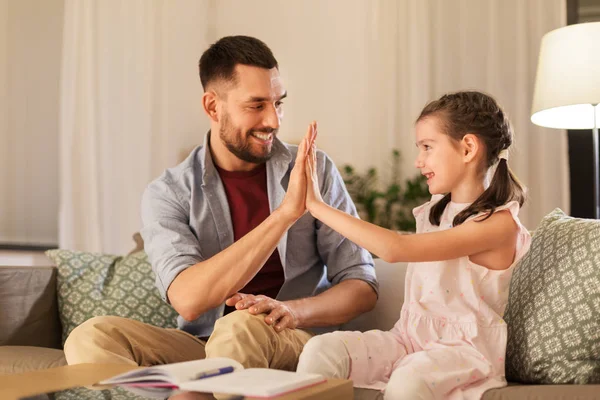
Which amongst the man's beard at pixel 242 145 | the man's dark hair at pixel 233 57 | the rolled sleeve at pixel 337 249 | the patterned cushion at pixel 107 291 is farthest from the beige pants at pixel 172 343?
the man's dark hair at pixel 233 57

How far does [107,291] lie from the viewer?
2527 millimetres

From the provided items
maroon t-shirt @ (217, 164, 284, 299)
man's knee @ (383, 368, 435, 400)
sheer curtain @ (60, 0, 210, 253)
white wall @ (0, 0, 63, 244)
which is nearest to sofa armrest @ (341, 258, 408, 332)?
maroon t-shirt @ (217, 164, 284, 299)

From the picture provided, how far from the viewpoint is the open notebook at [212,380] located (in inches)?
45.0

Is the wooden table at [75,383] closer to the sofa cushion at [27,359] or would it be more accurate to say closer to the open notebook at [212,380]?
the open notebook at [212,380]

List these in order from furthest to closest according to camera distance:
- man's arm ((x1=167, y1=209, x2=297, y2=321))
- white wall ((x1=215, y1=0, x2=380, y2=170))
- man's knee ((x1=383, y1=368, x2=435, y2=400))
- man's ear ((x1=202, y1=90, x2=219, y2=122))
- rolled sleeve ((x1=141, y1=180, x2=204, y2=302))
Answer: white wall ((x1=215, y1=0, x2=380, y2=170))
man's ear ((x1=202, y1=90, x2=219, y2=122))
rolled sleeve ((x1=141, y1=180, x2=204, y2=302))
man's arm ((x1=167, y1=209, x2=297, y2=321))
man's knee ((x1=383, y1=368, x2=435, y2=400))

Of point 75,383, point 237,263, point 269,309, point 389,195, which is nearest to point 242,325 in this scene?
point 269,309

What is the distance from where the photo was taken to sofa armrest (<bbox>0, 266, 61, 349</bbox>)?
2.48 meters

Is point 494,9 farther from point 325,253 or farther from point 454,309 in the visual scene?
point 454,309

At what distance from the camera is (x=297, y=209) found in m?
1.90

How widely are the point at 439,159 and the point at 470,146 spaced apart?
8cm

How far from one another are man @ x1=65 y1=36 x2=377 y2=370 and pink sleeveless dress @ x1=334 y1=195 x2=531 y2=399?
0.21 meters

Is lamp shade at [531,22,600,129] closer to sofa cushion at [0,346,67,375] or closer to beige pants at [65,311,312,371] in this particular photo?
beige pants at [65,311,312,371]

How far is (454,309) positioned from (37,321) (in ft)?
4.69

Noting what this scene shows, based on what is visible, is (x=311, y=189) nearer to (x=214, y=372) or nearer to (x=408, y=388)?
(x=408, y=388)
